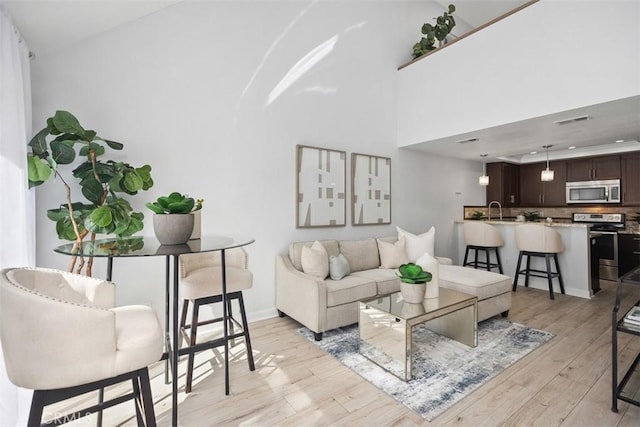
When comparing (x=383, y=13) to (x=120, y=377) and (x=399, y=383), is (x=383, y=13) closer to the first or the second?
(x=399, y=383)

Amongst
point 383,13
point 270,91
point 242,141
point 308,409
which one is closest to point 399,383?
point 308,409

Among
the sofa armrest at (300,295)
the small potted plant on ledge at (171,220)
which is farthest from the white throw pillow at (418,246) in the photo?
the small potted plant on ledge at (171,220)

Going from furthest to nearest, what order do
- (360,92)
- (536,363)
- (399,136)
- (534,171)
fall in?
(534,171) → (399,136) → (360,92) → (536,363)

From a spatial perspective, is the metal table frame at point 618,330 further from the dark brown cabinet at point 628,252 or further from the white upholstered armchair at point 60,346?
the dark brown cabinet at point 628,252

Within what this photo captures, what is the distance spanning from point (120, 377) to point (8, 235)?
1.03 m

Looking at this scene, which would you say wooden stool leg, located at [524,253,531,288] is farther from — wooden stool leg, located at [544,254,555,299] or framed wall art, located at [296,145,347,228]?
framed wall art, located at [296,145,347,228]

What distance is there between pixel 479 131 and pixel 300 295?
2.87 metres

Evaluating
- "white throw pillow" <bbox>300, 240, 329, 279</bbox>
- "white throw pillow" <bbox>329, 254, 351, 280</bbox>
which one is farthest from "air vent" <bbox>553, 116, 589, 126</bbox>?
"white throw pillow" <bbox>300, 240, 329, 279</bbox>

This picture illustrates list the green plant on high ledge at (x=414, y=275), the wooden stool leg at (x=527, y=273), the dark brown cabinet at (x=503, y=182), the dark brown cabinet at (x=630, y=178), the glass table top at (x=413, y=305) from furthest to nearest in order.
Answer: the dark brown cabinet at (x=503, y=182) → the dark brown cabinet at (x=630, y=178) → the wooden stool leg at (x=527, y=273) → the green plant on high ledge at (x=414, y=275) → the glass table top at (x=413, y=305)

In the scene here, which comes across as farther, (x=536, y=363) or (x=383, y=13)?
(x=383, y=13)

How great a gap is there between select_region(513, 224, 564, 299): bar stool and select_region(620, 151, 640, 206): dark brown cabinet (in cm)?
237

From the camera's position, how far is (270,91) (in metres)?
3.42

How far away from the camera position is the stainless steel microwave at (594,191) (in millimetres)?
5289

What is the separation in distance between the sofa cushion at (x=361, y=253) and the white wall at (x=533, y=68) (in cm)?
172
